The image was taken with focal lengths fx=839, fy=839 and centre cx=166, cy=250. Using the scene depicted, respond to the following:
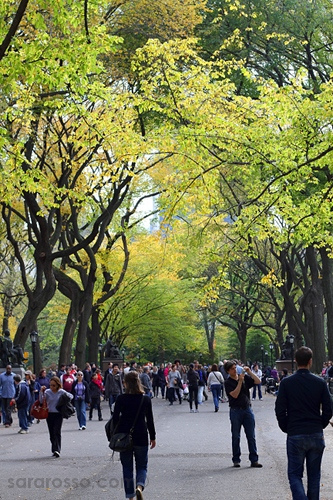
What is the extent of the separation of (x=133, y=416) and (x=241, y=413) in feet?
12.7

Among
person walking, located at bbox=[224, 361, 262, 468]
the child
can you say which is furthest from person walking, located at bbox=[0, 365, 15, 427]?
person walking, located at bbox=[224, 361, 262, 468]

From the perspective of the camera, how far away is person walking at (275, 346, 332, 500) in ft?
25.6

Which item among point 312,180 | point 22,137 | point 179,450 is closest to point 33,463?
point 179,450

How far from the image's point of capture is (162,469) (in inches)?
484

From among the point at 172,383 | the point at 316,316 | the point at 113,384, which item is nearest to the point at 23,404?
the point at 113,384

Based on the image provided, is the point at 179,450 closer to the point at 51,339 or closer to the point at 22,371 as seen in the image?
the point at 22,371

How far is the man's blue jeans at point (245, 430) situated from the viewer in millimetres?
12250

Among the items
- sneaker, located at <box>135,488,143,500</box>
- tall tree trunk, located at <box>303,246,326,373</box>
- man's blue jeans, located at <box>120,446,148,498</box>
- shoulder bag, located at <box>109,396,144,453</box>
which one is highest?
tall tree trunk, located at <box>303,246,326,373</box>

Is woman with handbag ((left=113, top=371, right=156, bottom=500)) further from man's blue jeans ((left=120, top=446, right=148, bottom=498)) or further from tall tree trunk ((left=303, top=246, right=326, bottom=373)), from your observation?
tall tree trunk ((left=303, top=246, right=326, bottom=373))

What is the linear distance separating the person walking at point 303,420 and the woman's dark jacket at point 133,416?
1.59m

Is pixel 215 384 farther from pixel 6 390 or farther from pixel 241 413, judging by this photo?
pixel 241 413

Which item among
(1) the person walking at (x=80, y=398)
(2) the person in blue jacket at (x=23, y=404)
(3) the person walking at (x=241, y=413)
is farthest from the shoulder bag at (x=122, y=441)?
(2) the person in blue jacket at (x=23, y=404)

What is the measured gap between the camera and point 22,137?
2647 cm

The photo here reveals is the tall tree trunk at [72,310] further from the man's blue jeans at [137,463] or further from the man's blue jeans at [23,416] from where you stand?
the man's blue jeans at [137,463]
